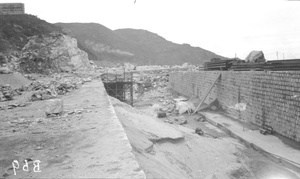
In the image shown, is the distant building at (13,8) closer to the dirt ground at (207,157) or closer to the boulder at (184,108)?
the boulder at (184,108)

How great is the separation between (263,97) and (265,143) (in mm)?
2014

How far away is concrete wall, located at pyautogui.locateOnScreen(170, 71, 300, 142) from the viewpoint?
22.5 feet

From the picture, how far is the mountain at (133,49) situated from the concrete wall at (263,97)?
153ft

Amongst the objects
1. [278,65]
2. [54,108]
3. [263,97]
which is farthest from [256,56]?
[54,108]

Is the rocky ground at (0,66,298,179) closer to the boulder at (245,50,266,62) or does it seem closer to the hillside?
the boulder at (245,50,266,62)

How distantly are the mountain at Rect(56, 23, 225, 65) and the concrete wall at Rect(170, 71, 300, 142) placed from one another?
4661 cm

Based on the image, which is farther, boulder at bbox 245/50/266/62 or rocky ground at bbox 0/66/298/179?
boulder at bbox 245/50/266/62

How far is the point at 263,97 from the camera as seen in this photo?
8398mm

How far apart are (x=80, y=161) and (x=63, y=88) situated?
27.5 ft

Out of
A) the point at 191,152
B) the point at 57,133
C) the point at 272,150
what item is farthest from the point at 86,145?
the point at 272,150

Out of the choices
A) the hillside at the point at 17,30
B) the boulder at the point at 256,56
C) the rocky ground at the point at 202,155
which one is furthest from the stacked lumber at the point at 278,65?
the hillside at the point at 17,30

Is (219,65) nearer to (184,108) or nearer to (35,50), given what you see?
(184,108)

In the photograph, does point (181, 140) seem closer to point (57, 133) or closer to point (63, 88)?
point (57, 133)

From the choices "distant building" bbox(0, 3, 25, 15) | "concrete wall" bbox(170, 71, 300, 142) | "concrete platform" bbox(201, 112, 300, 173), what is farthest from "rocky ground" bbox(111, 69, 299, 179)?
"distant building" bbox(0, 3, 25, 15)
